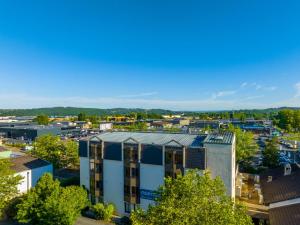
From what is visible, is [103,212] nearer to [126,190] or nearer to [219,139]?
[126,190]

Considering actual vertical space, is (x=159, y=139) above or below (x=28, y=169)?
above

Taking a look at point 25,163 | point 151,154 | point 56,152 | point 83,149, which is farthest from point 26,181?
point 151,154

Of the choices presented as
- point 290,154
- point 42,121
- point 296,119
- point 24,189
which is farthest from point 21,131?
point 296,119

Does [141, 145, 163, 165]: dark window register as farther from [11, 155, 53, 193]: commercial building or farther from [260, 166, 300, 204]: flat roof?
[11, 155, 53, 193]: commercial building

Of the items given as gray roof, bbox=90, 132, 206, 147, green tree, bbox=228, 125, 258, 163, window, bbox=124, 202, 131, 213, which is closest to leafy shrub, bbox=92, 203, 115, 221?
window, bbox=124, 202, 131, 213

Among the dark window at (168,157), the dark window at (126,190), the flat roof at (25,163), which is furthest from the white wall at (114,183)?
the flat roof at (25,163)

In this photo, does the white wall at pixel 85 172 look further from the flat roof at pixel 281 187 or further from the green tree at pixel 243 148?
the green tree at pixel 243 148

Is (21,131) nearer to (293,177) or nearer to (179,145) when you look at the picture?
(179,145)
